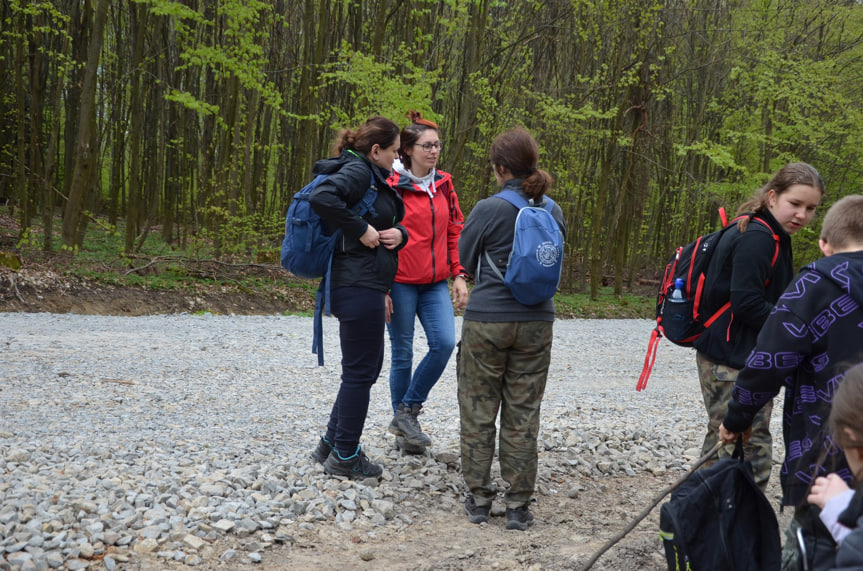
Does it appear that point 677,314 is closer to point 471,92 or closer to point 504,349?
point 504,349

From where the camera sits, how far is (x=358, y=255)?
4070mm

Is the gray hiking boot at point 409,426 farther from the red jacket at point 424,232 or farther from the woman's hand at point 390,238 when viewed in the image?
the woman's hand at point 390,238

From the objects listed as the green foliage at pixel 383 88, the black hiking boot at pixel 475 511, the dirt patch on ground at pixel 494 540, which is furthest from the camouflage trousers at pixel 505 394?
the green foliage at pixel 383 88

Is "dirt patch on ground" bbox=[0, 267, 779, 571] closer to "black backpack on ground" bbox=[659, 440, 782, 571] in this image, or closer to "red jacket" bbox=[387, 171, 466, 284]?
"black backpack on ground" bbox=[659, 440, 782, 571]

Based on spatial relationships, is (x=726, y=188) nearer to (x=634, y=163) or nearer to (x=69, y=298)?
(x=634, y=163)

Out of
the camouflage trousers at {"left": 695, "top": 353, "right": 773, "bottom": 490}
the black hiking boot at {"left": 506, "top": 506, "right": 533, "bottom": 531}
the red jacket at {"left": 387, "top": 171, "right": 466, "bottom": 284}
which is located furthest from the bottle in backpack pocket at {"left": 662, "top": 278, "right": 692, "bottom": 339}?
the red jacket at {"left": 387, "top": 171, "right": 466, "bottom": 284}

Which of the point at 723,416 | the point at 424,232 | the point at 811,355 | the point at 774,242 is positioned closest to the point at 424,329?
the point at 424,232

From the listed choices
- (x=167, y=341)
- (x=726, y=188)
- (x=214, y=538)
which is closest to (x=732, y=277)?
(x=214, y=538)

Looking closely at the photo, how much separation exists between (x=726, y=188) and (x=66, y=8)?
19.7 metres

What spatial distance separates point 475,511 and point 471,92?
15909 mm

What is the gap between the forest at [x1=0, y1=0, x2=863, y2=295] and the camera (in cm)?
1571

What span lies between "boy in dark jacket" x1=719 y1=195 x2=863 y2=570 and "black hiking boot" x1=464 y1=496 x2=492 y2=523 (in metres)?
1.78

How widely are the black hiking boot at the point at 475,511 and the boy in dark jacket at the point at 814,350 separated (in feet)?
5.85

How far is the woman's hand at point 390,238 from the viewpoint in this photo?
4.11 m
